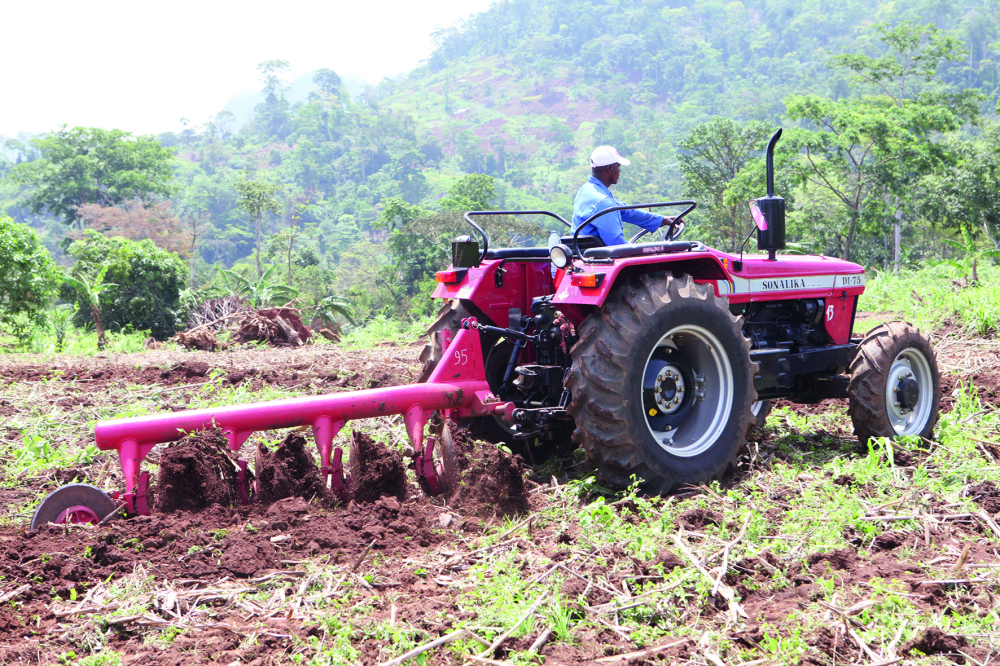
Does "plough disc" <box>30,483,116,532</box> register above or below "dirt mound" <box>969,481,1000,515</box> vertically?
above

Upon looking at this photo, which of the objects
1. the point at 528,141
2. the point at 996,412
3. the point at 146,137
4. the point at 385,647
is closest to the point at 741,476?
the point at 996,412

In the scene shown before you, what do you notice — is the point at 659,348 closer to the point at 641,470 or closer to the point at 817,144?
the point at 641,470

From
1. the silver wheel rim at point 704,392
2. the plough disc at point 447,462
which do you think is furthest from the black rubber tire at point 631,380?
the plough disc at point 447,462

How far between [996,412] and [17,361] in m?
12.0

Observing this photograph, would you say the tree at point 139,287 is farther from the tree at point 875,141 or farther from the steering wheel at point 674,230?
the tree at point 875,141

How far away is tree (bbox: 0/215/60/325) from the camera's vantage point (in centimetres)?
1409

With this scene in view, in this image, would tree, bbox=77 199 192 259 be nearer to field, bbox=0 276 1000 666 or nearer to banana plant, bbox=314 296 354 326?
banana plant, bbox=314 296 354 326

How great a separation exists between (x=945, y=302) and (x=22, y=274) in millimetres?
15336

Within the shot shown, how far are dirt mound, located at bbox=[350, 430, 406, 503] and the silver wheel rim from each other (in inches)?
→ 59.9

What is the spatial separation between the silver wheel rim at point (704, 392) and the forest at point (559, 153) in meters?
12.1

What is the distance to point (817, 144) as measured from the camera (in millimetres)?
31281

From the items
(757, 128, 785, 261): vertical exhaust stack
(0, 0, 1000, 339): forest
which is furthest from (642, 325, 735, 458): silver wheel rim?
(0, 0, 1000, 339): forest

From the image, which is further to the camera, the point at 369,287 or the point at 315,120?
the point at 315,120

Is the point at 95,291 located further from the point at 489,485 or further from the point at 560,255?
the point at 489,485
